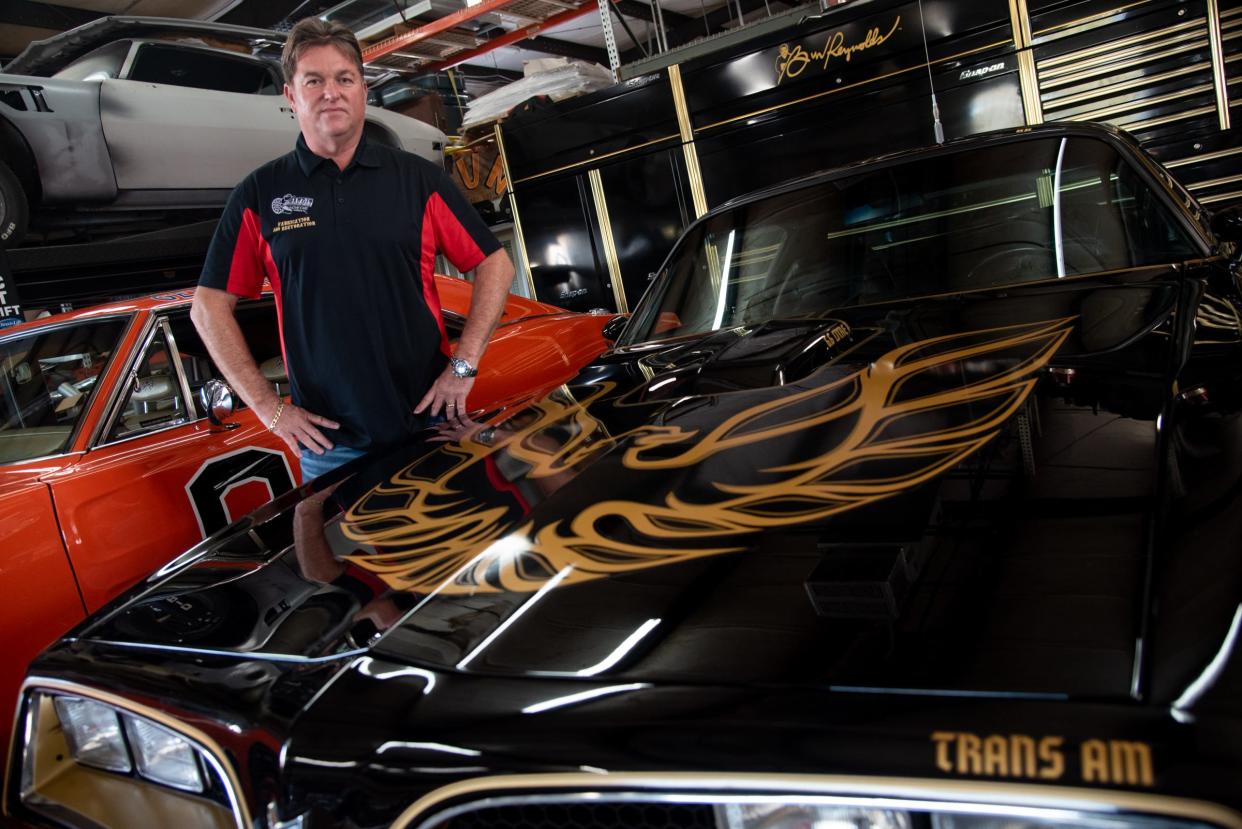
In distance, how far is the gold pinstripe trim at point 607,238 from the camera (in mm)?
6012

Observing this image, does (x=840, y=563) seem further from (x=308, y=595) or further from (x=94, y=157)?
(x=94, y=157)

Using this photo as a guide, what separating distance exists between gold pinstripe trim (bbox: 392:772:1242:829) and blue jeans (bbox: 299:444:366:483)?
1.31 m

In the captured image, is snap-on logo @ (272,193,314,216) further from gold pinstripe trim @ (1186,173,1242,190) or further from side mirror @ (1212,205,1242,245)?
gold pinstripe trim @ (1186,173,1242,190)

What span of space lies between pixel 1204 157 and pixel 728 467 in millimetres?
4215

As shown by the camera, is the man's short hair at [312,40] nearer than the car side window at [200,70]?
Yes

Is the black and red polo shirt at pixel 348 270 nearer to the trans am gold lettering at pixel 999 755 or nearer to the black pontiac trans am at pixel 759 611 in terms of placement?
the black pontiac trans am at pixel 759 611

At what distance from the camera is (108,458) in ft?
7.78

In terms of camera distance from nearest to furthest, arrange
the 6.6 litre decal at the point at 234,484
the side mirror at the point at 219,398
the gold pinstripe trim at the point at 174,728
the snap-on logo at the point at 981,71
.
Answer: the gold pinstripe trim at the point at 174,728
the side mirror at the point at 219,398
the 6.6 litre decal at the point at 234,484
the snap-on logo at the point at 981,71

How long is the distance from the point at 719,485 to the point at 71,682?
83 cm

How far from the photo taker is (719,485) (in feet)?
3.53

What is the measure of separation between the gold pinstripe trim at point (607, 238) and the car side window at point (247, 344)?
350 cm

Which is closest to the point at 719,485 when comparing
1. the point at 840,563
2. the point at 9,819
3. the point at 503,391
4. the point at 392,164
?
the point at 840,563

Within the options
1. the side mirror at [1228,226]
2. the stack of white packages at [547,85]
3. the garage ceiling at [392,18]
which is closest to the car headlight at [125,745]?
the side mirror at [1228,226]

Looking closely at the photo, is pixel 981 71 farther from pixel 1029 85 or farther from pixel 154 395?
pixel 154 395
